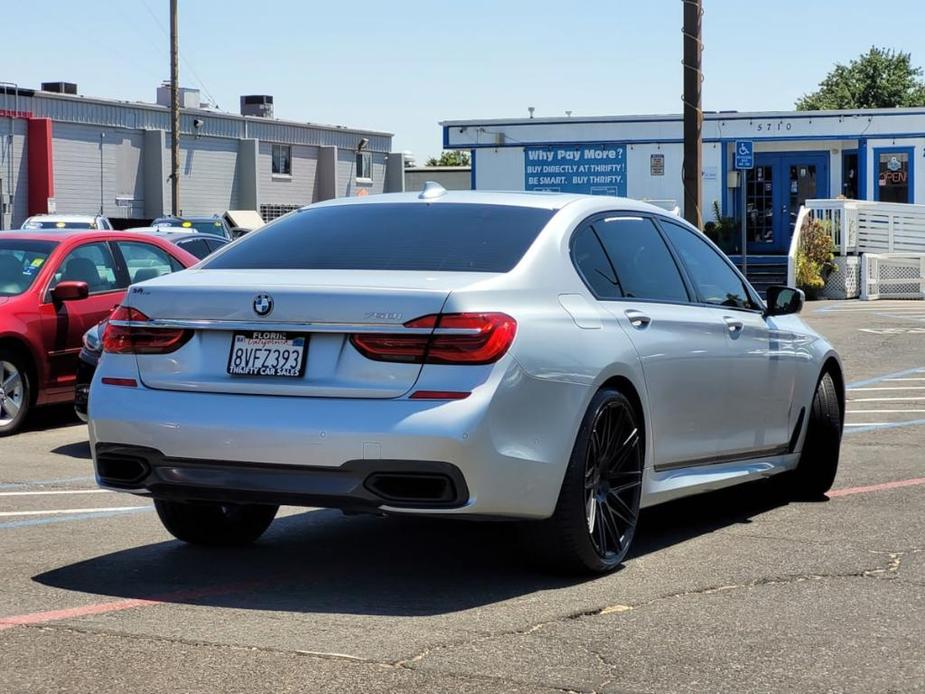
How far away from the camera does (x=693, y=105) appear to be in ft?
68.1

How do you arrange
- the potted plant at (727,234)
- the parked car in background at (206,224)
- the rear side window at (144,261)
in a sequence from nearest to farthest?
the rear side window at (144,261), the parked car in background at (206,224), the potted plant at (727,234)

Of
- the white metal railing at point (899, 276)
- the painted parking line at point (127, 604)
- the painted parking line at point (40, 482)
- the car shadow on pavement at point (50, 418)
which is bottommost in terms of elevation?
the car shadow on pavement at point (50, 418)

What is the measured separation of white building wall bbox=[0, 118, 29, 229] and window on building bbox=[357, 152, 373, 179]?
22281 millimetres

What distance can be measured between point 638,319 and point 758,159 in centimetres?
3671

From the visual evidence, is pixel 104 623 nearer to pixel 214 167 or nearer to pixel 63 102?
pixel 63 102

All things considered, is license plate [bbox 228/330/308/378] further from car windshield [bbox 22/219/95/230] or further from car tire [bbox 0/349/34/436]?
car windshield [bbox 22/219/95/230]

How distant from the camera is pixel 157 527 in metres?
7.75

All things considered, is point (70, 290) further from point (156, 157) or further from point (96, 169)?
point (156, 157)

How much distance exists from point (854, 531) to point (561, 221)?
2.25m

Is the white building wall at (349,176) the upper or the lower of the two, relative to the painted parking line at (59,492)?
upper

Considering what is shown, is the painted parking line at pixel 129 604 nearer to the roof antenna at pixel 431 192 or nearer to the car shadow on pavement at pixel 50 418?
the roof antenna at pixel 431 192

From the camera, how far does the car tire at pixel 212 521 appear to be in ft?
23.3

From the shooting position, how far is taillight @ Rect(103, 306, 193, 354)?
6215mm

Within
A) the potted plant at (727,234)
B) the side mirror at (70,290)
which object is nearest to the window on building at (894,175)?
the potted plant at (727,234)
